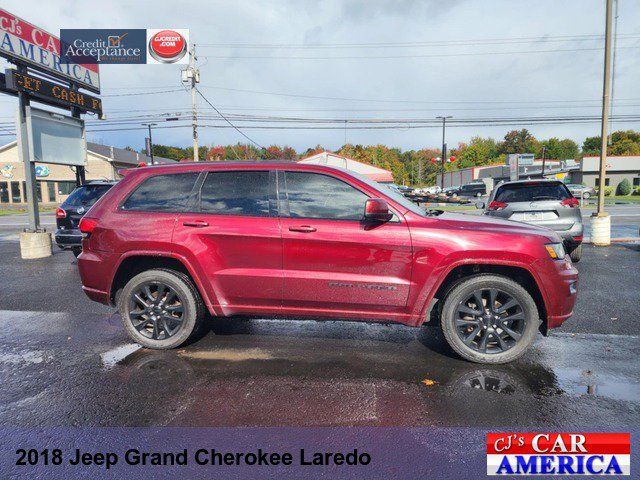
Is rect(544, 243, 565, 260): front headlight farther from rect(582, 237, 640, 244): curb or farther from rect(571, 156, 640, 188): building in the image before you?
rect(571, 156, 640, 188): building

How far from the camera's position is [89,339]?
4629 millimetres

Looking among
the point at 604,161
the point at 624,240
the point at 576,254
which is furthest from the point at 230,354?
the point at 624,240

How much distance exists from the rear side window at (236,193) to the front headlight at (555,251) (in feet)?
8.76

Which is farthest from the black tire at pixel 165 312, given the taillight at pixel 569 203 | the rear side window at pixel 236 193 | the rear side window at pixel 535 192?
the taillight at pixel 569 203

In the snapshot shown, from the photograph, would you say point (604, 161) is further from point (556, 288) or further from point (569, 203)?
point (556, 288)

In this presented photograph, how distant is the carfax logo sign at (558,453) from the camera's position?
242cm

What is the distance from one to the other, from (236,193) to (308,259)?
1021 mm

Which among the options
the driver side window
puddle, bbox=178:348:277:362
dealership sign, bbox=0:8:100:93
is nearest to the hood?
the driver side window

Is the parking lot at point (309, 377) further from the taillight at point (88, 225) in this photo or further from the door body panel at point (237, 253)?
the taillight at point (88, 225)

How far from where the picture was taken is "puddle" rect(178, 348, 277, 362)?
404 centimetres

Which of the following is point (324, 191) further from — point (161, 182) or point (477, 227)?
point (161, 182)

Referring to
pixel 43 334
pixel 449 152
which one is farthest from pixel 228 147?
pixel 43 334

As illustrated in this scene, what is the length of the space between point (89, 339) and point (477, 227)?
4.36 metres

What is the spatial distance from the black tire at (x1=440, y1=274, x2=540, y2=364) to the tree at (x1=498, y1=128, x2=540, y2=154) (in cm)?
11515
